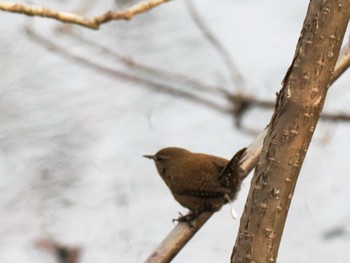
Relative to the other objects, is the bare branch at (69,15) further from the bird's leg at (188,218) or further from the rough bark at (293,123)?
the rough bark at (293,123)

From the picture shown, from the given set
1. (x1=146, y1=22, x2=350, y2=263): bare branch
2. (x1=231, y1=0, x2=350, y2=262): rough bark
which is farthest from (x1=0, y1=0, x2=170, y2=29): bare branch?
(x1=231, y1=0, x2=350, y2=262): rough bark

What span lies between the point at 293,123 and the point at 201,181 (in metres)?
1.00

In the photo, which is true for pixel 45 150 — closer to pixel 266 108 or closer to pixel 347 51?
pixel 266 108

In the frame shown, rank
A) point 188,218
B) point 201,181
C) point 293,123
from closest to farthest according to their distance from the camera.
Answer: point 293,123 < point 188,218 < point 201,181

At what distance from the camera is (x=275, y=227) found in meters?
1.35

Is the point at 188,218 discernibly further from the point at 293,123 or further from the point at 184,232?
the point at 293,123

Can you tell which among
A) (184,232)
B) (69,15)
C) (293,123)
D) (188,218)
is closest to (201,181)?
(188,218)

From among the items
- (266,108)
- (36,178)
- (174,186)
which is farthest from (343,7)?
(266,108)

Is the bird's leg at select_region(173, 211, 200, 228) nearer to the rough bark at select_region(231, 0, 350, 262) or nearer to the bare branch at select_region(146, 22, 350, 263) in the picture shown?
the bare branch at select_region(146, 22, 350, 263)

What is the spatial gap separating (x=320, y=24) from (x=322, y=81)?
3.3 inches

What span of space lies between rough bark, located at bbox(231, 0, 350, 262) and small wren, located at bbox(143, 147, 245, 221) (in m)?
0.79

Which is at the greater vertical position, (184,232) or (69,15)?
(69,15)

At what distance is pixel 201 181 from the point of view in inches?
91.4

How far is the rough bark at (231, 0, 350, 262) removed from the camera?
133cm
